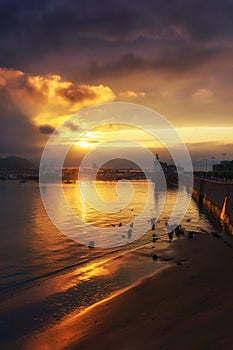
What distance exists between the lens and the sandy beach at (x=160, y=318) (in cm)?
963

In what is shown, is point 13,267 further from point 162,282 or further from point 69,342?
point 69,342

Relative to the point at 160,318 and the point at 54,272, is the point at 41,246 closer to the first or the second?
the point at 54,272

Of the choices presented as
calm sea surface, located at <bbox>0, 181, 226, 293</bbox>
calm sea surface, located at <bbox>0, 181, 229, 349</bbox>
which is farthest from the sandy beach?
calm sea surface, located at <bbox>0, 181, 226, 293</bbox>

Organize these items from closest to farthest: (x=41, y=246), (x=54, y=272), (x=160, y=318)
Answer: (x=160, y=318)
(x=54, y=272)
(x=41, y=246)

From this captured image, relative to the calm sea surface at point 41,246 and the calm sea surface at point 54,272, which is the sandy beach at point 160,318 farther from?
the calm sea surface at point 41,246

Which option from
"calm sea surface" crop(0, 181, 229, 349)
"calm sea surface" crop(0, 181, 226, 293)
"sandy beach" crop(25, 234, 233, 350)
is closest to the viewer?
"sandy beach" crop(25, 234, 233, 350)

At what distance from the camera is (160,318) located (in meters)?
11.9

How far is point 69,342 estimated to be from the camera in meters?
11.0

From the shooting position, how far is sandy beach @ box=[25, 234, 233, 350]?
31.6 feet

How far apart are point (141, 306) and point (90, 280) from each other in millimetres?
5477

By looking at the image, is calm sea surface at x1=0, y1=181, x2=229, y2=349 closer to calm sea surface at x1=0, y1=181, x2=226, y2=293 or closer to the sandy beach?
calm sea surface at x1=0, y1=181, x2=226, y2=293

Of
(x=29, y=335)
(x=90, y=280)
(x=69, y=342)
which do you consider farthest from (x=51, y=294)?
(x=69, y=342)

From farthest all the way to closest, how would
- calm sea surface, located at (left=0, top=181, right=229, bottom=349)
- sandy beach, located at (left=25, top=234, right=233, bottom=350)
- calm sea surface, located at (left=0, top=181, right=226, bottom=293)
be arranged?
calm sea surface, located at (left=0, top=181, right=226, bottom=293) < calm sea surface, located at (left=0, top=181, right=229, bottom=349) < sandy beach, located at (left=25, top=234, right=233, bottom=350)

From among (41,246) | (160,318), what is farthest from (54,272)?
(160,318)
